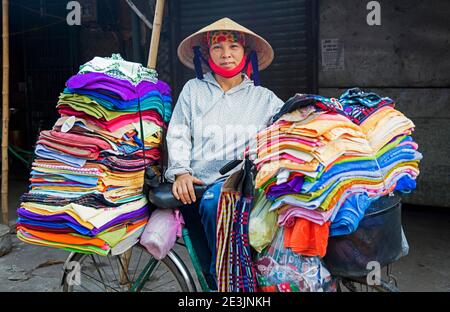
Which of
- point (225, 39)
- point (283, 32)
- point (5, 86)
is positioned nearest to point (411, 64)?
point (283, 32)

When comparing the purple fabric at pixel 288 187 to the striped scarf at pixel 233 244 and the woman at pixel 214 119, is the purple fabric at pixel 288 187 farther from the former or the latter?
the woman at pixel 214 119

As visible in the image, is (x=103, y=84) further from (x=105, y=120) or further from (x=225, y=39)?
(x=225, y=39)

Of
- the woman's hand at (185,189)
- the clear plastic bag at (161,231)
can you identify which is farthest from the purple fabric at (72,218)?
the woman's hand at (185,189)

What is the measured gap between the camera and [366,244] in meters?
2.04

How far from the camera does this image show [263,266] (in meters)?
2.22

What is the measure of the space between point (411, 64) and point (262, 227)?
4.08 m

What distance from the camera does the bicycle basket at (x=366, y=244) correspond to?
2043 mm

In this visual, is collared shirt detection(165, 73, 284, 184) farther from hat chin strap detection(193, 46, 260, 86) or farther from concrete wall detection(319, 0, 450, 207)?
concrete wall detection(319, 0, 450, 207)

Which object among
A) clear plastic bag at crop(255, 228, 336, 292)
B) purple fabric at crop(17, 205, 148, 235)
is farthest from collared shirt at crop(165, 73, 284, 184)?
clear plastic bag at crop(255, 228, 336, 292)

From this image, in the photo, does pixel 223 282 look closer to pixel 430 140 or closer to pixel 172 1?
pixel 430 140

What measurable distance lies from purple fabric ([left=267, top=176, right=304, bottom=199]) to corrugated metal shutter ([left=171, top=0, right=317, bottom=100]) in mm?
3970

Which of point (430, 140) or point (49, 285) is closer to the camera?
point (49, 285)

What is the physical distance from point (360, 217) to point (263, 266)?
54cm
